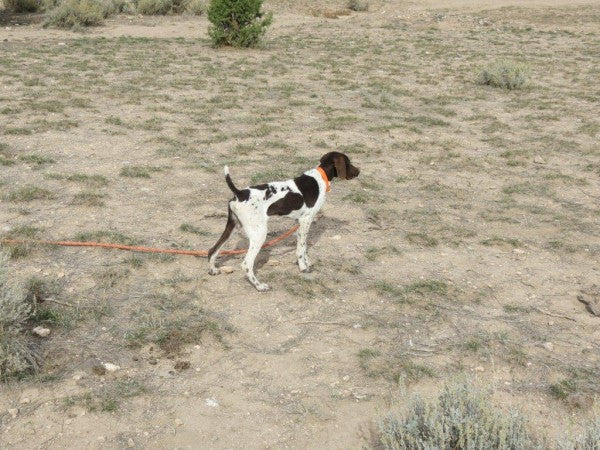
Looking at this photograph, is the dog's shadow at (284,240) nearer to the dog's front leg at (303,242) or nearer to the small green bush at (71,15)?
the dog's front leg at (303,242)

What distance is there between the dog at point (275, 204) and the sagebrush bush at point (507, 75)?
8728 mm

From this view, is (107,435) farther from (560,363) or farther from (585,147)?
(585,147)

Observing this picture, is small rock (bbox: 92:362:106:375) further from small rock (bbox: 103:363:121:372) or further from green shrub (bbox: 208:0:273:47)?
green shrub (bbox: 208:0:273:47)

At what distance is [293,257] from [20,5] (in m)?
21.9

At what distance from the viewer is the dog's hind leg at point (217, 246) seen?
4824mm

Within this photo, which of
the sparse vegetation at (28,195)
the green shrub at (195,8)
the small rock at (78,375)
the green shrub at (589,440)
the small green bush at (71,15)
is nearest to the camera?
the green shrub at (589,440)

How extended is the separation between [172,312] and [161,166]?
11.7 ft

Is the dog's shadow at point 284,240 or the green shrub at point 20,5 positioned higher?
the green shrub at point 20,5

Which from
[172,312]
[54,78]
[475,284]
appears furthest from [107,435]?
[54,78]

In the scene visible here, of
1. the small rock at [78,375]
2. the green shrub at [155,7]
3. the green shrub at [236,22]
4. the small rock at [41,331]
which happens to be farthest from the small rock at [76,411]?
the green shrub at [155,7]

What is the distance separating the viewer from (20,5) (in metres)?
22.7

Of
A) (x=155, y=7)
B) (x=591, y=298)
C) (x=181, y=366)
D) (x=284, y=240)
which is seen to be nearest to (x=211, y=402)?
(x=181, y=366)

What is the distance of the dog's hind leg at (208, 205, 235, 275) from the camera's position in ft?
15.8

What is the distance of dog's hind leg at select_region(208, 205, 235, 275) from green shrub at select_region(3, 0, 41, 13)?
21741 mm
